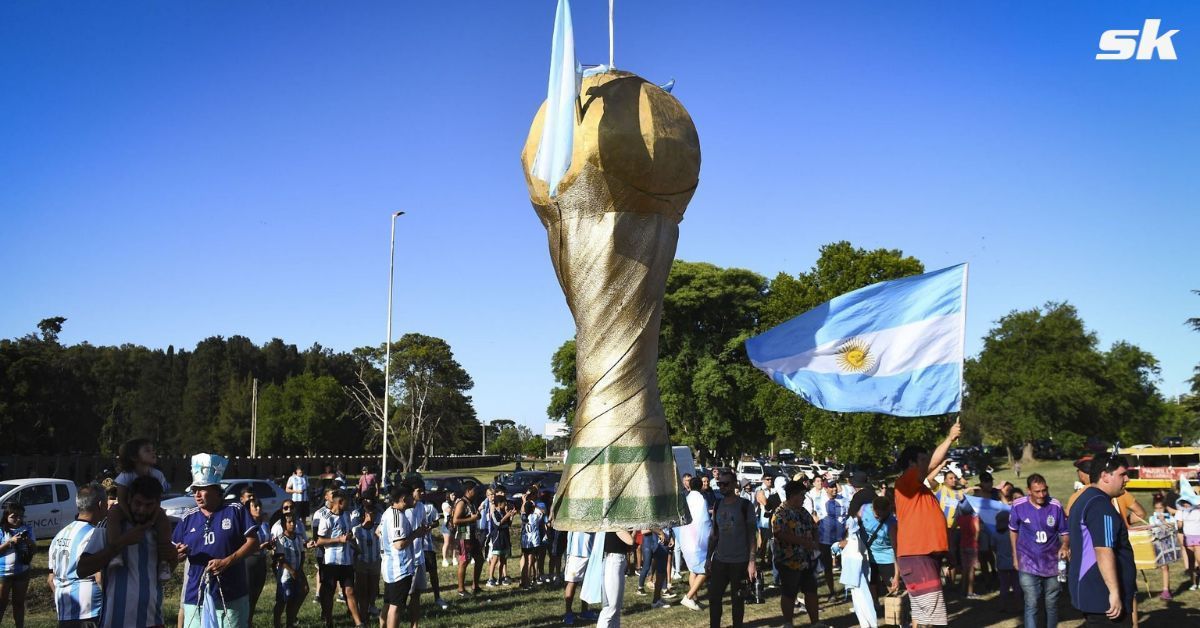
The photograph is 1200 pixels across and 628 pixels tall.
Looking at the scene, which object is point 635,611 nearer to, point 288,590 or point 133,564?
point 288,590

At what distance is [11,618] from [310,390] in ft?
188

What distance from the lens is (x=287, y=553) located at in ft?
33.2

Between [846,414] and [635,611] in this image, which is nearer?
[635,611]

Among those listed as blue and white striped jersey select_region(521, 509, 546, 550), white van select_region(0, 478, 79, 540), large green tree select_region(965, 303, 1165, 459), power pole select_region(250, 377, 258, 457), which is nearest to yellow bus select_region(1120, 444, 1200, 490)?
large green tree select_region(965, 303, 1165, 459)

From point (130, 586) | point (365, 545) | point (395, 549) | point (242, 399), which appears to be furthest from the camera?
point (242, 399)

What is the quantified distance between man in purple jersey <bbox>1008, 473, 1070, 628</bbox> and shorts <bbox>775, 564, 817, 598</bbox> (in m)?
2.27

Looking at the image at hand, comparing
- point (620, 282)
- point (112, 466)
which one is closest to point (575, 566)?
point (620, 282)

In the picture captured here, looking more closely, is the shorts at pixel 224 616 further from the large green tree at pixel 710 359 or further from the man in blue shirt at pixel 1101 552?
the large green tree at pixel 710 359

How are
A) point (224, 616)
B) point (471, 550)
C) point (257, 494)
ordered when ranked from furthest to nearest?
point (257, 494)
point (471, 550)
point (224, 616)

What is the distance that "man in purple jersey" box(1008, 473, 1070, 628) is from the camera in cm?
793

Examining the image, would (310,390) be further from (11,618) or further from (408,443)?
(11,618)

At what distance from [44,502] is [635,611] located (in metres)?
13.7

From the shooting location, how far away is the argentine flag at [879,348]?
7.88 meters

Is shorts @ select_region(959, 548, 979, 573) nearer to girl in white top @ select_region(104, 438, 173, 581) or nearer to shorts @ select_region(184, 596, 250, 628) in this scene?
shorts @ select_region(184, 596, 250, 628)
